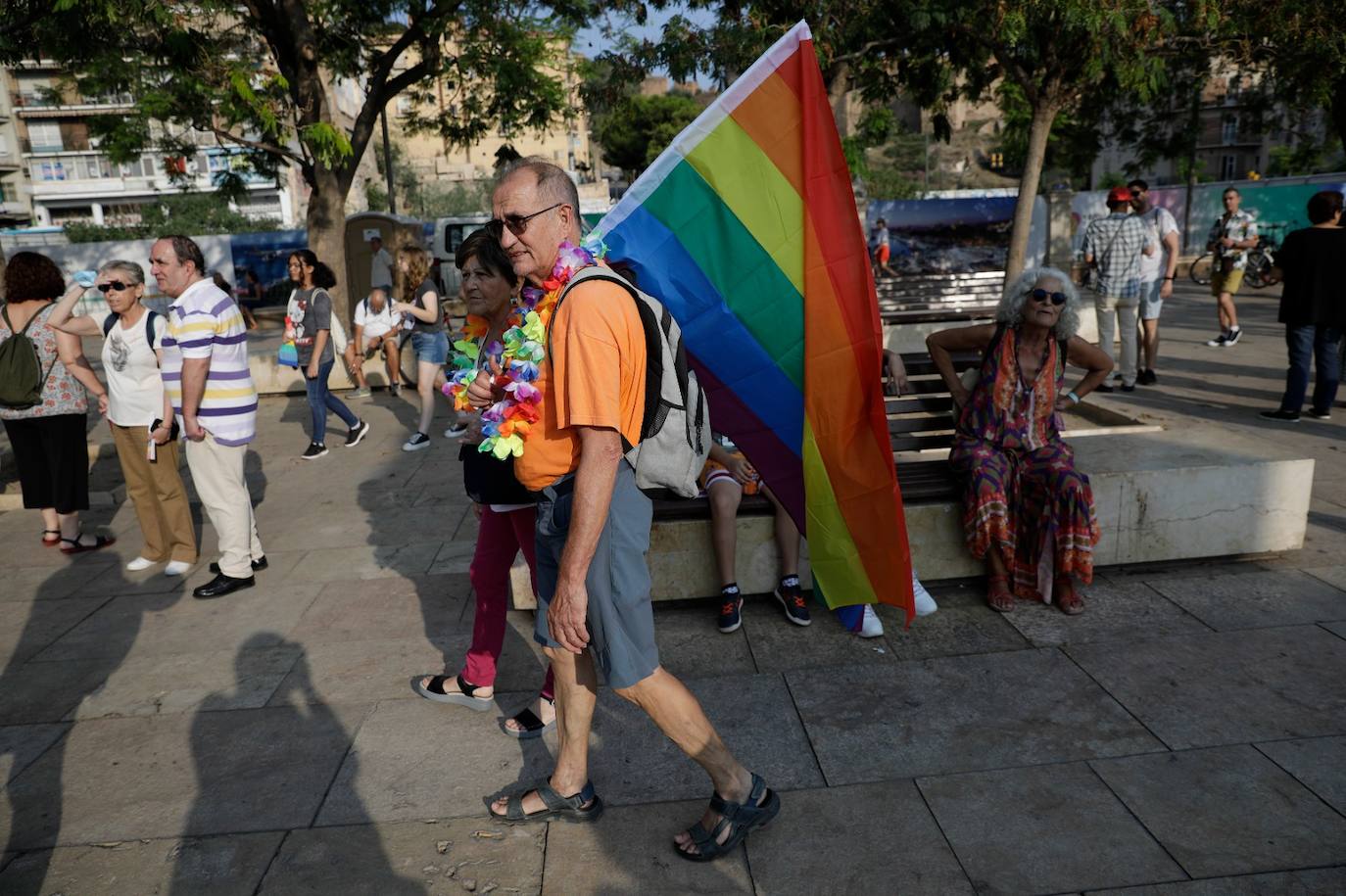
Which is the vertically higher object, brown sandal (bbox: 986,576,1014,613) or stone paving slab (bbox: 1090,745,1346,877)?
brown sandal (bbox: 986,576,1014,613)

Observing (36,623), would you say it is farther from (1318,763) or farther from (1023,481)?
(1318,763)

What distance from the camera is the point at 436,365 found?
871 centimetres

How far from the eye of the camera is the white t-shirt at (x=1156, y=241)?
880 cm

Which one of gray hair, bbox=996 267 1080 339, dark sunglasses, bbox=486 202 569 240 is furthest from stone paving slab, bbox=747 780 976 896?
gray hair, bbox=996 267 1080 339

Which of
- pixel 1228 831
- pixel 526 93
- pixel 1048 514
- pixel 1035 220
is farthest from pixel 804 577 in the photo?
pixel 1035 220

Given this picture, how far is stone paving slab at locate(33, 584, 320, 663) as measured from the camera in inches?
177

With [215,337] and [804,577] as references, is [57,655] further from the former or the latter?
[804,577]

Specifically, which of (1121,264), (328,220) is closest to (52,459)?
(1121,264)

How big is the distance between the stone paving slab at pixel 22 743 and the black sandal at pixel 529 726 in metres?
1.74

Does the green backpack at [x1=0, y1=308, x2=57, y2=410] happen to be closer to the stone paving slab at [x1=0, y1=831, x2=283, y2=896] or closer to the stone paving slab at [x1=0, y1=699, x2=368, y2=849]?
the stone paving slab at [x1=0, y1=699, x2=368, y2=849]

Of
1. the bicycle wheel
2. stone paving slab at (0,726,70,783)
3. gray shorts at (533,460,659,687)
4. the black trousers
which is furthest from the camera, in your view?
the bicycle wheel

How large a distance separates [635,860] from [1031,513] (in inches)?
100

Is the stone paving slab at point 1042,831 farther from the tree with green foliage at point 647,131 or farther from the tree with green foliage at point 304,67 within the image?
the tree with green foliage at point 647,131

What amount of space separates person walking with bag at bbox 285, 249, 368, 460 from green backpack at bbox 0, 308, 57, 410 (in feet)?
8.83
